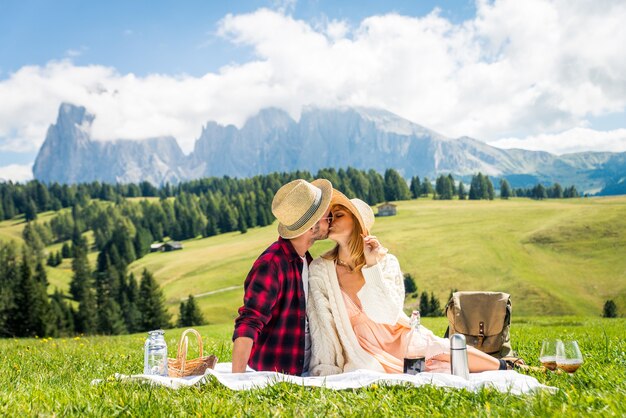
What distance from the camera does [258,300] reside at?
20.7 feet

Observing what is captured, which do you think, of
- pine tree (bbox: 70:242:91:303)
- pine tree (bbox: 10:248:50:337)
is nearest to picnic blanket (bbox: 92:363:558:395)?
pine tree (bbox: 10:248:50:337)

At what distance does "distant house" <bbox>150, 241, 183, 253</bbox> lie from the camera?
14738 cm

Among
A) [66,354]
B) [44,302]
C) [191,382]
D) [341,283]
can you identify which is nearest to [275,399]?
[191,382]

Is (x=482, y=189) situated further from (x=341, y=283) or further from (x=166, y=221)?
(x=341, y=283)

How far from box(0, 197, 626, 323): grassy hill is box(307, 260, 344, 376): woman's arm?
77385mm

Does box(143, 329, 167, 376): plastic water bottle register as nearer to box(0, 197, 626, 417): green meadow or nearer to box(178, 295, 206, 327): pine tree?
box(0, 197, 626, 417): green meadow

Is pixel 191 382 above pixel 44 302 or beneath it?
above

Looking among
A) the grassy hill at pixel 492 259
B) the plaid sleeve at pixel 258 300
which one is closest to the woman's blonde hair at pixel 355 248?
the plaid sleeve at pixel 258 300

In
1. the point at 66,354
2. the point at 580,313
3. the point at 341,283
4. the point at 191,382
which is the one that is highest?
the point at 341,283

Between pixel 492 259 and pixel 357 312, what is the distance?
94470mm

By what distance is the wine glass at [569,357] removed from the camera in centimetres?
582

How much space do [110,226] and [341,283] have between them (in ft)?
568

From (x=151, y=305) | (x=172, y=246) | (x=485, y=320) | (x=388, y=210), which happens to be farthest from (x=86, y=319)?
(x=485, y=320)

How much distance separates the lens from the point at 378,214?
139 m
